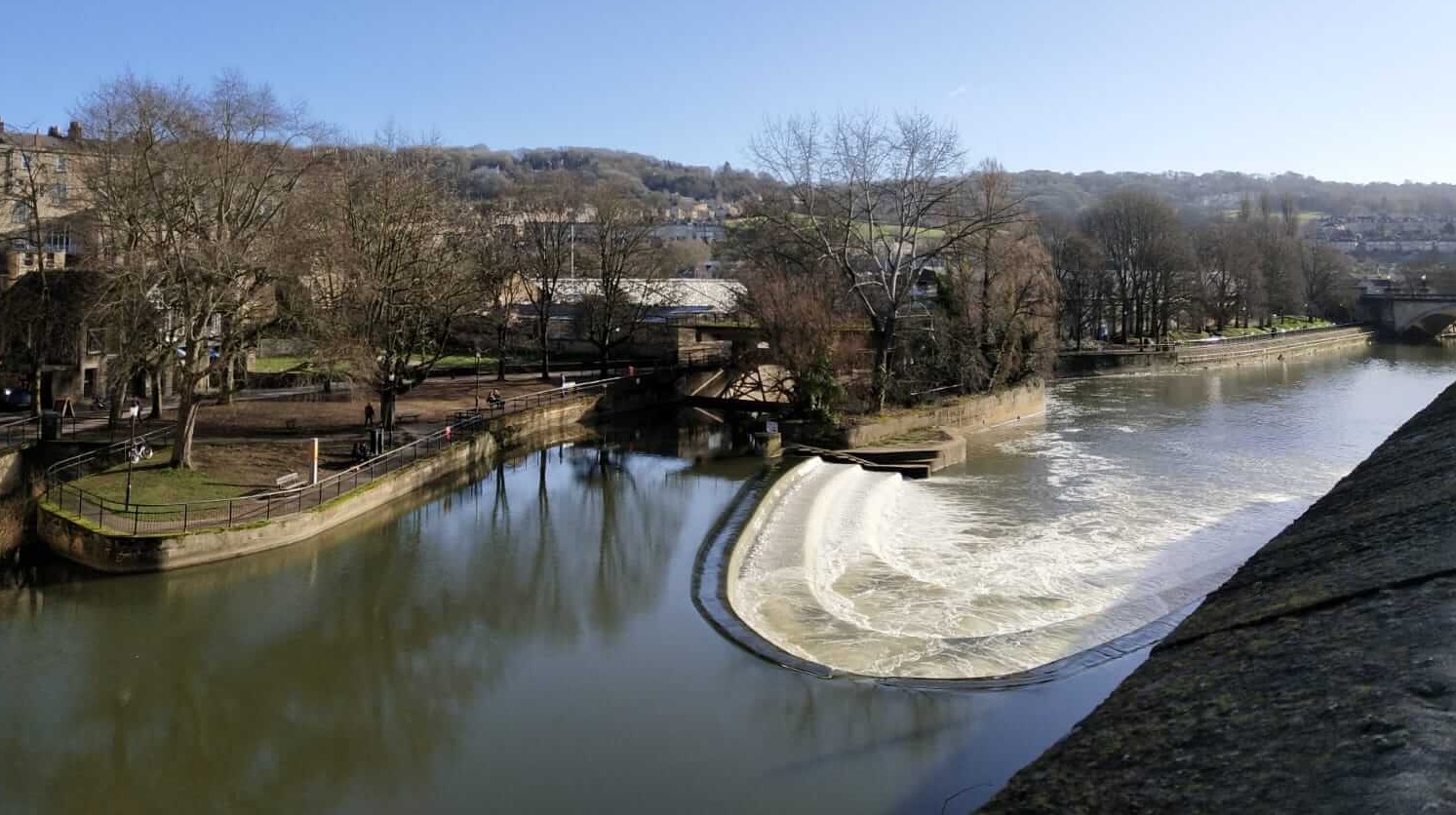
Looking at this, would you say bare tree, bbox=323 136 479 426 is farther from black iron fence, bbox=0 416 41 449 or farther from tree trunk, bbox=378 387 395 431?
black iron fence, bbox=0 416 41 449

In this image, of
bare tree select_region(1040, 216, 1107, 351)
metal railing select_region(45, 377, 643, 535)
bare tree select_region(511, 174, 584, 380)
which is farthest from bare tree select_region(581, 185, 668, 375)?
bare tree select_region(1040, 216, 1107, 351)

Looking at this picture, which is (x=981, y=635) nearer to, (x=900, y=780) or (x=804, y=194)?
(x=900, y=780)

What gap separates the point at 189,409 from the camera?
27.2 metres

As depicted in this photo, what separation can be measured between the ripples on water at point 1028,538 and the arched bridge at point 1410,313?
65.8m

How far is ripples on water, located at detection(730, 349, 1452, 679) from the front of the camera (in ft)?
60.1

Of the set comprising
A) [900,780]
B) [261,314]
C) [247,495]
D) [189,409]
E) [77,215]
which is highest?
[77,215]

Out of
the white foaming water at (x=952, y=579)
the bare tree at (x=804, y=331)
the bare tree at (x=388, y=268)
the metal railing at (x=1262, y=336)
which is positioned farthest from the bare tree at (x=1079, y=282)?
the white foaming water at (x=952, y=579)

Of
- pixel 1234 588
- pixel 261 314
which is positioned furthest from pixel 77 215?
pixel 1234 588

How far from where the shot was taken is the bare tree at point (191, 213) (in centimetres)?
2642

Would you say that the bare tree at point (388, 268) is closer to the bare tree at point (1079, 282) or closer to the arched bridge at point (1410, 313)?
the bare tree at point (1079, 282)

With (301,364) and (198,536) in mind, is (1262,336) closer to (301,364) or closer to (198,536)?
(301,364)

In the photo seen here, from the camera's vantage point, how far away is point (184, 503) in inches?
953

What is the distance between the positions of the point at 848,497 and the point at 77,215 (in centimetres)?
2521

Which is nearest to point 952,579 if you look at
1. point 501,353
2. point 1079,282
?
point 501,353
